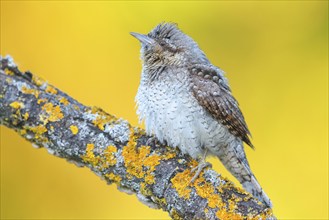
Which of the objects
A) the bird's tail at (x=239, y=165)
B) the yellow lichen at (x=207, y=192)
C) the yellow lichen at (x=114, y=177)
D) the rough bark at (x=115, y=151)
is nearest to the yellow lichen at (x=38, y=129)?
the rough bark at (x=115, y=151)

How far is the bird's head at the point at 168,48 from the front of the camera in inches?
136

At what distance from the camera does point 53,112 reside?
310 cm

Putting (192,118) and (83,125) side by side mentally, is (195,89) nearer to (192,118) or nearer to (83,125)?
(192,118)

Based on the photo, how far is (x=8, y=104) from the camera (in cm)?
311

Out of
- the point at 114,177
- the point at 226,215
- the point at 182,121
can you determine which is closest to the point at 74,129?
the point at 114,177

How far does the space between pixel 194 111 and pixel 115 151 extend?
52cm

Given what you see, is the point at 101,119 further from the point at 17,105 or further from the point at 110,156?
the point at 17,105

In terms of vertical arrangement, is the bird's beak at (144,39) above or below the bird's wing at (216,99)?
above

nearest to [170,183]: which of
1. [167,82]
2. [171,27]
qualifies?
[167,82]

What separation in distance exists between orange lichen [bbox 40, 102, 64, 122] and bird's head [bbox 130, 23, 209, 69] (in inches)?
25.9

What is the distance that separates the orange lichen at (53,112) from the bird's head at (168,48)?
25.9 inches

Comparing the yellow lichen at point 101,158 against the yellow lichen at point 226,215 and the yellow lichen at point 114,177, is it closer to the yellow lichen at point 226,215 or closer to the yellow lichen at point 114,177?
the yellow lichen at point 114,177

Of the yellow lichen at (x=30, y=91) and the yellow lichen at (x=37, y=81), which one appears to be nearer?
the yellow lichen at (x=30, y=91)

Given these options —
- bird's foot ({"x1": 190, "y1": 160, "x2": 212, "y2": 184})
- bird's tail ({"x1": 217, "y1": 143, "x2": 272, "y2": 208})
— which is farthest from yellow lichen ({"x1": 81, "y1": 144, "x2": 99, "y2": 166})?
bird's tail ({"x1": 217, "y1": 143, "x2": 272, "y2": 208})
